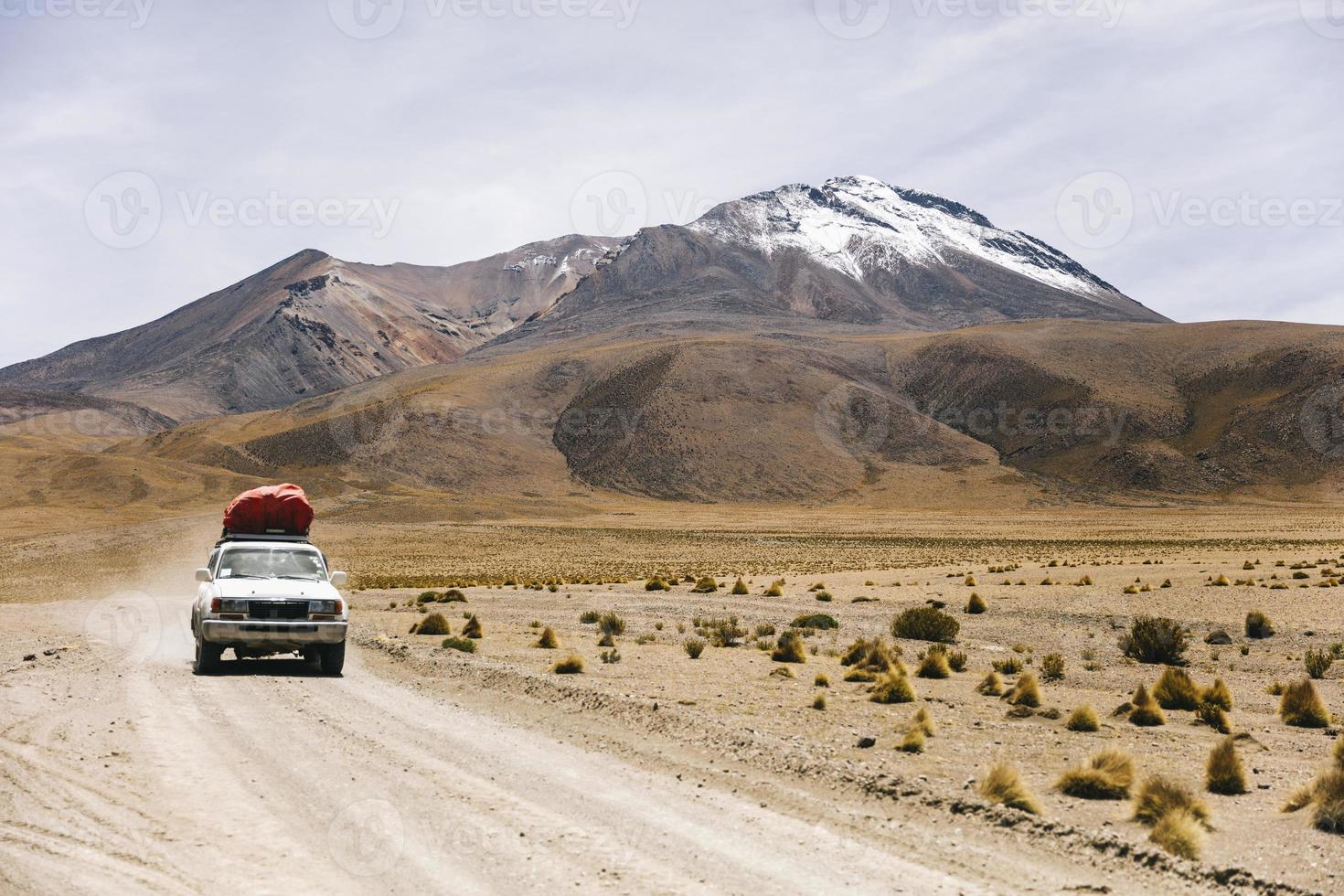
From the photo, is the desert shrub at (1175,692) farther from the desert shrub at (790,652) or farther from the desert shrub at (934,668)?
the desert shrub at (790,652)

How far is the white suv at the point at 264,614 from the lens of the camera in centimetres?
1434

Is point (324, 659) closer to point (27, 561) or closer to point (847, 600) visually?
point (847, 600)

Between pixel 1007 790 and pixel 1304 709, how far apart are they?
22.8 ft

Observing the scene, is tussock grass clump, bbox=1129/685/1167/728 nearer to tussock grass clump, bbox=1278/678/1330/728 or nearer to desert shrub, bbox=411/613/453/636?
tussock grass clump, bbox=1278/678/1330/728

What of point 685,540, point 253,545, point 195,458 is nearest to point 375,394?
point 195,458

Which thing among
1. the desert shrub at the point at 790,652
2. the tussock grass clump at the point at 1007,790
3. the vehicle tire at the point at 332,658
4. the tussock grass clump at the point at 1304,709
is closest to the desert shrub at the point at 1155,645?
the tussock grass clump at the point at 1304,709

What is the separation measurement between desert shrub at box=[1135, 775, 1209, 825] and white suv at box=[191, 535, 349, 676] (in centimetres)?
1079

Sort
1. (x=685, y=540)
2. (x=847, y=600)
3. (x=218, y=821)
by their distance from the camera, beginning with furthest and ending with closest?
(x=685, y=540)
(x=847, y=600)
(x=218, y=821)

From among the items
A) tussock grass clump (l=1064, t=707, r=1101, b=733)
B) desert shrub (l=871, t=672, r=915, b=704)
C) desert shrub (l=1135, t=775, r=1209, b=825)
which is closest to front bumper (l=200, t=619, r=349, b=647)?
desert shrub (l=871, t=672, r=915, b=704)

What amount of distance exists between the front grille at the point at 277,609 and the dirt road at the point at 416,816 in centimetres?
231

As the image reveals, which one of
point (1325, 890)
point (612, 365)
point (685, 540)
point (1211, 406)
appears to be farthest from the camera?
point (612, 365)

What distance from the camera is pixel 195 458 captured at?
13638cm

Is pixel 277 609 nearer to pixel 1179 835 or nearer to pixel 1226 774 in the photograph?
pixel 1179 835

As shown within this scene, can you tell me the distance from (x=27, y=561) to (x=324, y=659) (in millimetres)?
A: 49620
